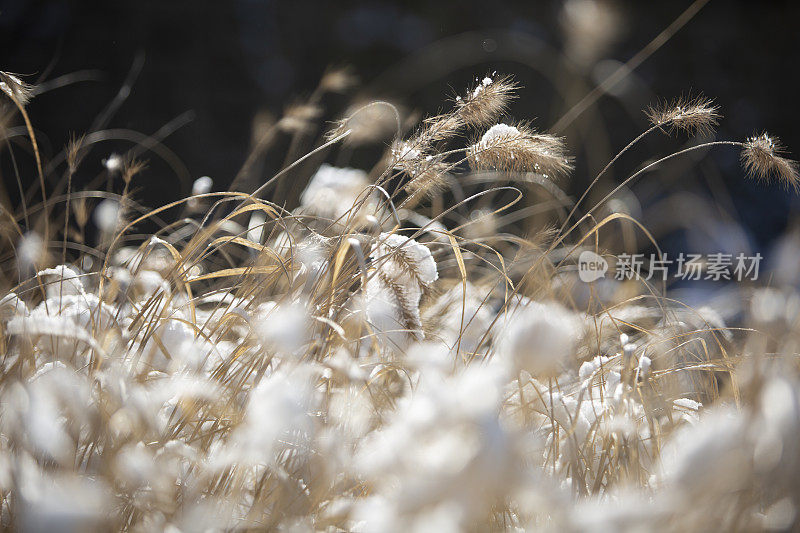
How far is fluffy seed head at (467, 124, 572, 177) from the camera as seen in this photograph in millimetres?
597

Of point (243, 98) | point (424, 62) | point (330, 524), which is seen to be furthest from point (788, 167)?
point (243, 98)

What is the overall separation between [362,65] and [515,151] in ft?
8.29

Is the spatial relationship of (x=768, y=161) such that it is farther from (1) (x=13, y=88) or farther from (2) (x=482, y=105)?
(1) (x=13, y=88)

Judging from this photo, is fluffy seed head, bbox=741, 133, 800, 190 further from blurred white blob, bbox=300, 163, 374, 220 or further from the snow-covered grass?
blurred white blob, bbox=300, 163, 374, 220

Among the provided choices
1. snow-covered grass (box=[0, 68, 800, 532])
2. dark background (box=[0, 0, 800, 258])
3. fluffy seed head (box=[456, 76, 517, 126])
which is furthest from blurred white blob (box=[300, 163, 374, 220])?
dark background (box=[0, 0, 800, 258])

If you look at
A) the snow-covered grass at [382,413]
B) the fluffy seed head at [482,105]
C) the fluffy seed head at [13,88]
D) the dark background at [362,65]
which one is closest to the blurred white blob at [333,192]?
the snow-covered grass at [382,413]

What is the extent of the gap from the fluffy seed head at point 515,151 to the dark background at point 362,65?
2.10m

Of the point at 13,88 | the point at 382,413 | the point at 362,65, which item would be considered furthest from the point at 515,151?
the point at 362,65

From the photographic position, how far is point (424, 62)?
2969 mm

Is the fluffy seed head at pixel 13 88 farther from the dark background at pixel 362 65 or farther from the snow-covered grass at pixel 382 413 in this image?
the dark background at pixel 362 65

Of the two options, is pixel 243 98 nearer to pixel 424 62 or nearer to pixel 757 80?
pixel 424 62

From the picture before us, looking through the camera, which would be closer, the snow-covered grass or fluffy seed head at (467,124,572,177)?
the snow-covered grass

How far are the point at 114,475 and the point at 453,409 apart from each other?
30 cm

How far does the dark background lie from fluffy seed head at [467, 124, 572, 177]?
2101mm
